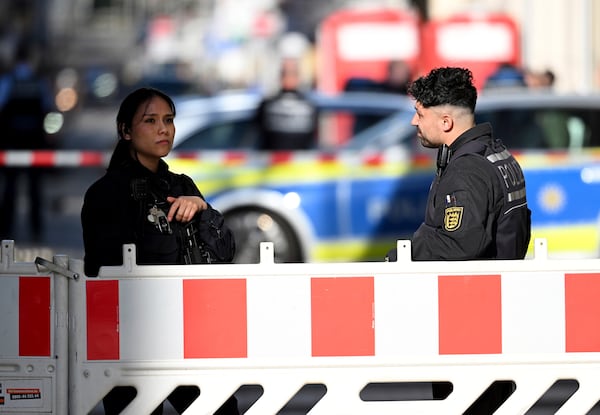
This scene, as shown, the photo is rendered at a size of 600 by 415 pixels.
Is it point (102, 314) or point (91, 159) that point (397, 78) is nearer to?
point (91, 159)

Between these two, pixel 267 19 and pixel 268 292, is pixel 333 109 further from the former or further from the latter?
pixel 267 19

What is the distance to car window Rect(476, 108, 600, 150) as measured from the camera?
13203 millimetres

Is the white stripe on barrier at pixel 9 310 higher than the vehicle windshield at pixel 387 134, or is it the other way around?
the vehicle windshield at pixel 387 134

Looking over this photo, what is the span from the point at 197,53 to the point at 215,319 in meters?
74.1

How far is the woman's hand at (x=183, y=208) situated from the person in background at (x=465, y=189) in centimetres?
76

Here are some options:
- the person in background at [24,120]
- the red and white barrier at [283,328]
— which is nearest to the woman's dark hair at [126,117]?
the red and white barrier at [283,328]

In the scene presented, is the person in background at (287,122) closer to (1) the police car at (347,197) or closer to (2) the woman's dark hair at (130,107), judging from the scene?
(1) the police car at (347,197)

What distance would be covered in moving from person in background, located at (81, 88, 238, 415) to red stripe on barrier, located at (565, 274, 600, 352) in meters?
1.31

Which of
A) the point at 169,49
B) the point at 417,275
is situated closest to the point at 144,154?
the point at 417,275

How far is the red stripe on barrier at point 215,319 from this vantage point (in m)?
5.31

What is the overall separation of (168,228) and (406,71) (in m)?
13.5

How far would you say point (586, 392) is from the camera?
545cm

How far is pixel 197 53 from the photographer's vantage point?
78.8 metres

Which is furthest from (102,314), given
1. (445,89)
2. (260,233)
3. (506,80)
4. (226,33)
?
(226,33)
